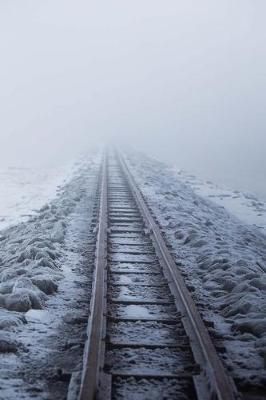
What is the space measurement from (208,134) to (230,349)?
286 feet

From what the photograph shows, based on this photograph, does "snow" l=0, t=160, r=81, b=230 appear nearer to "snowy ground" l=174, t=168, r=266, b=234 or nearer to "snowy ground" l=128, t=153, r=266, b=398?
"snowy ground" l=128, t=153, r=266, b=398

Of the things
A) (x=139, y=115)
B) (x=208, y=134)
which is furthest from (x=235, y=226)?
(x=139, y=115)

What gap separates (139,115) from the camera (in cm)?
13150

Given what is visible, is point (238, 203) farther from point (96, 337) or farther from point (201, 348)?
point (96, 337)

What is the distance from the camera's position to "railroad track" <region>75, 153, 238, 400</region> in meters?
4.56

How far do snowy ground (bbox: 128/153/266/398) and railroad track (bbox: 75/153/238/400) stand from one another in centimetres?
33

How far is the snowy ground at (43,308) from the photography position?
484 centimetres

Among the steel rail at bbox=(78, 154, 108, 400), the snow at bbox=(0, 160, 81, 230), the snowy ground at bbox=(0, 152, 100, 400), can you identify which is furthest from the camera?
the snow at bbox=(0, 160, 81, 230)

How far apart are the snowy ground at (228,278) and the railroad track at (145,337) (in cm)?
33

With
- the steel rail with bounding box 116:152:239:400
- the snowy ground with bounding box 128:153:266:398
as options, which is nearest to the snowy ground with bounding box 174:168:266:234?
the snowy ground with bounding box 128:153:266:398

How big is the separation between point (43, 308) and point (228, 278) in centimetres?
316

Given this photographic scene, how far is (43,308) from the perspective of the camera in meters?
6.77

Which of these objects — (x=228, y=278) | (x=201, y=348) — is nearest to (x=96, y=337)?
(x=201, y=348)

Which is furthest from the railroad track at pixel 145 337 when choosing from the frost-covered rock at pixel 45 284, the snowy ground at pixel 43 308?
the frost-covered rock at pixel 45 284
